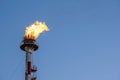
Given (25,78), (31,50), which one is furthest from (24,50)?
(25,78)

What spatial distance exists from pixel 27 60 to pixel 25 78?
12.4ft

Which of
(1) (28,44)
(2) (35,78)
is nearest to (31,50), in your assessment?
(1) (28,44)

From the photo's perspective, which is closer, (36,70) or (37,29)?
(36,70)

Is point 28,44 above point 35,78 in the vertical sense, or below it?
above

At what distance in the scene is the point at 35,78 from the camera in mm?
68562

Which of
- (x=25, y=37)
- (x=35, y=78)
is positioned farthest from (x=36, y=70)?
(x=25, y=37)

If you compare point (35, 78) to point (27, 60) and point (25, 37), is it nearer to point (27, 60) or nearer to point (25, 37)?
point (27, 60)

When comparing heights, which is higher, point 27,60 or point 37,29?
point 37,29

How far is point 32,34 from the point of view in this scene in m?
73.5

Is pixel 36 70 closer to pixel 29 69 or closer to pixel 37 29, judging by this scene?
pixel 29 69

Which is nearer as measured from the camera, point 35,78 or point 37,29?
point 35,78

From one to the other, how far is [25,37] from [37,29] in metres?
3.52

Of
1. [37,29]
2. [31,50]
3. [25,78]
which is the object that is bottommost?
[25,78]

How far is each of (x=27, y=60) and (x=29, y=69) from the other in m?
2.43
